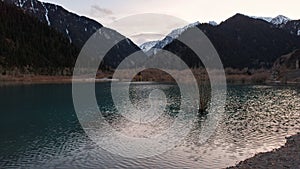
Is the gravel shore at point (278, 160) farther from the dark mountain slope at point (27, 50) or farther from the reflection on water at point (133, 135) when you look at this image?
the dark mountain slope at point (27, 50)

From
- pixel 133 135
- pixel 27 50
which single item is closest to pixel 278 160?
pixel 133 135

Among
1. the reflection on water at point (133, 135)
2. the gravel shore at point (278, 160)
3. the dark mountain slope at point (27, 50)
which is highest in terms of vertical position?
the dark mountain slope at point (27, 50)

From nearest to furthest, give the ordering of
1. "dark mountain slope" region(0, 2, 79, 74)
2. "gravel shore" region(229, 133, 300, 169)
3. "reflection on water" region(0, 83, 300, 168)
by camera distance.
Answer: "gravel shore" region(229, 133, 300, 169), "reflection on water" region(0, 83, 300, 168), "dark mountain slope" region(0, 2, 79, 74)

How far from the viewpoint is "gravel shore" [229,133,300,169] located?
49.2 feet

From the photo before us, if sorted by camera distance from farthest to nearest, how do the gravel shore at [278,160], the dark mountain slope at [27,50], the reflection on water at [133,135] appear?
1. the dark mountain slope at [27,50]
2. the reflection on water at [133,135]
3. the gravel shore at [278,160]

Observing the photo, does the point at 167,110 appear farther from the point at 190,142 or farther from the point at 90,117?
the point at 190,142

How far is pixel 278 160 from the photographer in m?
16.0

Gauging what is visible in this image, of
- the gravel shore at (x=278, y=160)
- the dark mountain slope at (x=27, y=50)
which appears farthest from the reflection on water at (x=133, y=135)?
the dark mountain slope at (x=27, y=50)

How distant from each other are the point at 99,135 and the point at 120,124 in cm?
495

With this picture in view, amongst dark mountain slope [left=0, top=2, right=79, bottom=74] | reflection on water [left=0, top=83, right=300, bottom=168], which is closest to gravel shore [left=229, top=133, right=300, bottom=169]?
reflection on water [left=0, top=83, right=300, bottom=168]

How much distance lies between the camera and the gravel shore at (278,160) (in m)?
15.0

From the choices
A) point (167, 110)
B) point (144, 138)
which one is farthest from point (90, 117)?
point (144, 138)

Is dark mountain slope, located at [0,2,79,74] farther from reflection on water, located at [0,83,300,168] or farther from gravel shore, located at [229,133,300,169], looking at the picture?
gravel shore, located at [229,133,300,169]

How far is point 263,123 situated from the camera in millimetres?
30359
